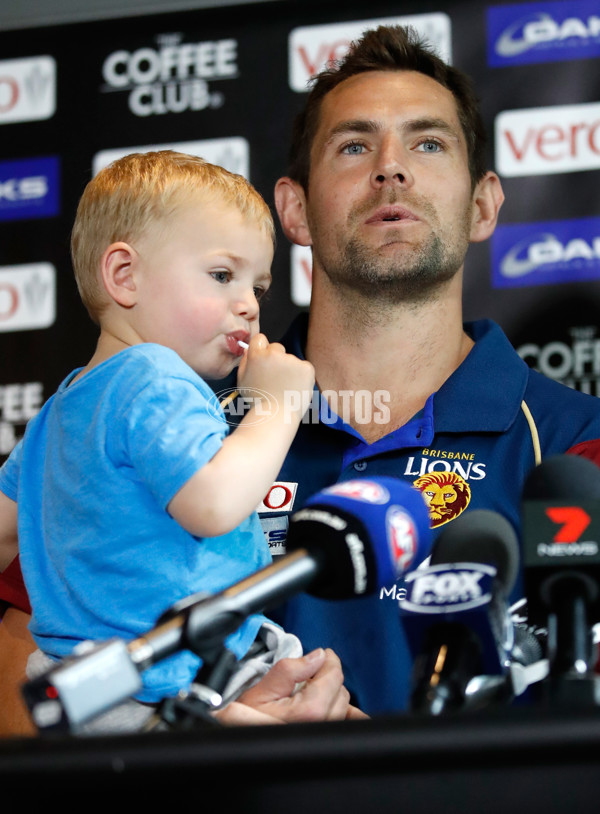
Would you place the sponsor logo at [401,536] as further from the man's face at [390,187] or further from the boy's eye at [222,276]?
the man's face at [390,187]

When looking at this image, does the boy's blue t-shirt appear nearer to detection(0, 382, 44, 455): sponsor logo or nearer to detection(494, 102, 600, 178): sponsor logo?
detection(0, 382, 44, 455): sponsor logo

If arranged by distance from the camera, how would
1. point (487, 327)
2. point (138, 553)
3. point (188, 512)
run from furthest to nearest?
point (487, 327), point (138, 553), point (188, 512)

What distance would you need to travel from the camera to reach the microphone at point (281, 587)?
2.11 feet

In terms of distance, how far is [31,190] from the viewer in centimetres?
248

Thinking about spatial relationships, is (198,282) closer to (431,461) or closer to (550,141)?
(431,461)

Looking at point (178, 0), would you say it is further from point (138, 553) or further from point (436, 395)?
point (138, 553)

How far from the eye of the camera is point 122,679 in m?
0.65

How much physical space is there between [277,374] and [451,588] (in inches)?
18.7

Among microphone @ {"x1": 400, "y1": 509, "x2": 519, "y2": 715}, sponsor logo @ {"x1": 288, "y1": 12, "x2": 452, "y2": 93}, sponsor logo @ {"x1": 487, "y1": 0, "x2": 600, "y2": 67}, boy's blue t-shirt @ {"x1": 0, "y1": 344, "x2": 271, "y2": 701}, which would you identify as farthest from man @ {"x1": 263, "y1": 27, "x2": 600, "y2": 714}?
microphone @ {"x1": 400, "y1": 509, "x2": 519, "y2": 715}

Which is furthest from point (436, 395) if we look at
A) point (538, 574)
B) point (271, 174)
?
point (538, 574)

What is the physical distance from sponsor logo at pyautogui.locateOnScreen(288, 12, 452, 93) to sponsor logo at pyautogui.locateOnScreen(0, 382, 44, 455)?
0.89 m

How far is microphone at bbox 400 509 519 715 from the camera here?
73cm

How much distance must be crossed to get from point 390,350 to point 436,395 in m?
0.25

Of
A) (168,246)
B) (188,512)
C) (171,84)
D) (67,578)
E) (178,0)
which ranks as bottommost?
Answer: (67,578)
